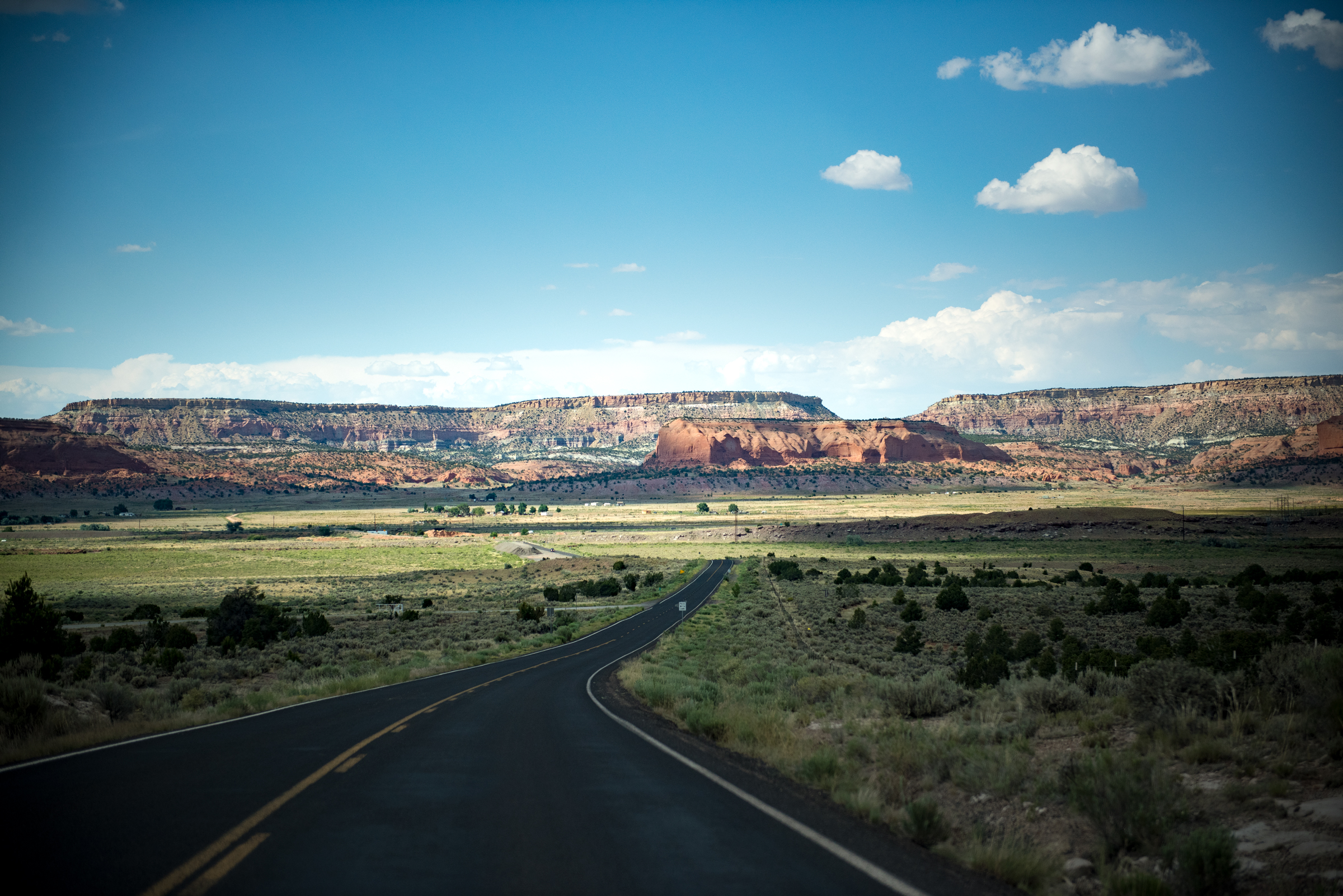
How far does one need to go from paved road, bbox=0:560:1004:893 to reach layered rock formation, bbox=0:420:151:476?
180211 millimetres

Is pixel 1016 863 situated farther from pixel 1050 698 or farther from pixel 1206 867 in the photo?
pixel 1050 698

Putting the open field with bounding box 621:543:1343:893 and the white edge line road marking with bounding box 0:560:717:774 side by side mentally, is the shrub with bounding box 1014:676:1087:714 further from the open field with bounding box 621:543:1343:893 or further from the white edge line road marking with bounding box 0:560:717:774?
the white edge line road marking with bounding box 0:560:717:774

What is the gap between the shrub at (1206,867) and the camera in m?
5.09

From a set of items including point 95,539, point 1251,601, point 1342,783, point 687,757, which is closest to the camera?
point 1342,783

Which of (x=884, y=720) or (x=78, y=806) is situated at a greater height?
(x=78, y=806)

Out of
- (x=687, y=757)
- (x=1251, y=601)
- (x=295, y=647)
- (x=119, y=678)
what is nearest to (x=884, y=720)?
(x=687, y=757)

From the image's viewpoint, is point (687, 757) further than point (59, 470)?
No

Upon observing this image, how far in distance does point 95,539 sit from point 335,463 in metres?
94.9

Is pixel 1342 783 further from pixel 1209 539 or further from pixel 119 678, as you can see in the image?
pixel 1209 539

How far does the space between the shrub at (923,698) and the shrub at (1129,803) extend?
15.5ft

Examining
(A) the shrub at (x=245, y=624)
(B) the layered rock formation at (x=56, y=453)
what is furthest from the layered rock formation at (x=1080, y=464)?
(B) the layered rock formation at (x=56, y=453)

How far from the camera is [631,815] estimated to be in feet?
22.1

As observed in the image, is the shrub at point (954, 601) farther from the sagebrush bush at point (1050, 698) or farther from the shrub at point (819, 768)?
the shrub at point (819, 768)

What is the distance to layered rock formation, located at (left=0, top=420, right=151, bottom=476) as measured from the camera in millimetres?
152875
